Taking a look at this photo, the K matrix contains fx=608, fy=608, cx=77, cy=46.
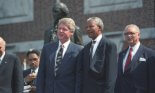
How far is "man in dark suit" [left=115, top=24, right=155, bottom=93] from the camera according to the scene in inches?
387

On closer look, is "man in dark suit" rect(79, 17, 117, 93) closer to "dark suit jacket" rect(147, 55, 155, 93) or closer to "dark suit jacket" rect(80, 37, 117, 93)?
"dark suit jacket" rect(80, 37, 117, 93)

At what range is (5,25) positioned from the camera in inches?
929

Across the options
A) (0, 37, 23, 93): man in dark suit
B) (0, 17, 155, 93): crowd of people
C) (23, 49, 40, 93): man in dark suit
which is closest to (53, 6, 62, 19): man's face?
(23, 49, 40, 93): man in dark suit

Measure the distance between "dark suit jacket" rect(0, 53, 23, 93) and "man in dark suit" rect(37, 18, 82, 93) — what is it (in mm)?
1237

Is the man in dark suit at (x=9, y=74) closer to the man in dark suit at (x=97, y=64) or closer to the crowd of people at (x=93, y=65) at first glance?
the crowd of people at (x=93, y=65)

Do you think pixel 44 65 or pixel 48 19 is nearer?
pixel 44 65

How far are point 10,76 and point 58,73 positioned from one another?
5.44ft

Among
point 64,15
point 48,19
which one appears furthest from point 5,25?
point 64,15

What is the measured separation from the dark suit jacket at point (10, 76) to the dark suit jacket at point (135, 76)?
1.87m

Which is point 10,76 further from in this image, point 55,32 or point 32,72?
point 55,32

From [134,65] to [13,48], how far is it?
13582mm

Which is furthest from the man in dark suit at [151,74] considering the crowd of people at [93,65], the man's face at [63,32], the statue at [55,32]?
the statue at [55,32]

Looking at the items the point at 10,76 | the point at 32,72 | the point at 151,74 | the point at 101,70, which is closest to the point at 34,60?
the point at 32,72

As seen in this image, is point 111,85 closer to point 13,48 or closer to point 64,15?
point 64,15
